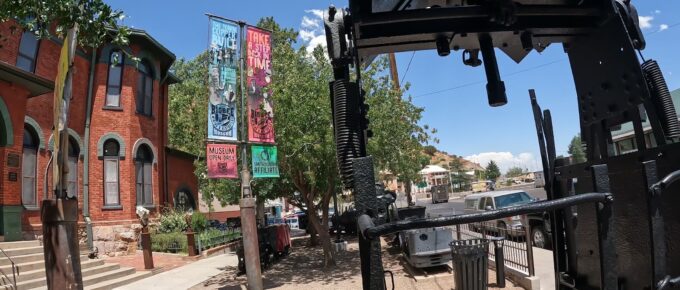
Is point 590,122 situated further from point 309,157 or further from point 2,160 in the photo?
point 2,160

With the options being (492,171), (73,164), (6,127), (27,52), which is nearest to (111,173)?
(73,164)

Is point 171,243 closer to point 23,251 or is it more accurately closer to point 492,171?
point 23,251

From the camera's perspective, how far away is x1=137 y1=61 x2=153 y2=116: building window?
19.9 m

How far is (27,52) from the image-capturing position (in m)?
15.5

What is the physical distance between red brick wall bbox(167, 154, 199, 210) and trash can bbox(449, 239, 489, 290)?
1674cm

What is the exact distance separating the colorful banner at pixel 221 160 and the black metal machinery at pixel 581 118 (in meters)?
7.75

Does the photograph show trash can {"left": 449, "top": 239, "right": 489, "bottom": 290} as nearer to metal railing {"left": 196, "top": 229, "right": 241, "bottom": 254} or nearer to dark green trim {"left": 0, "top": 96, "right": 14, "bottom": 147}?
dark green trim {"left": 0, "top": 96, "right": 14, "bottom": 147}

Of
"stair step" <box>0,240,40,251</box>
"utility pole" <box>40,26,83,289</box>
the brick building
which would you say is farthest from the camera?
the brick building

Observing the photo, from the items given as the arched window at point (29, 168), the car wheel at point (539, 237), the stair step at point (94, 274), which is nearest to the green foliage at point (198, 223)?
the stair step at point (94, 274)

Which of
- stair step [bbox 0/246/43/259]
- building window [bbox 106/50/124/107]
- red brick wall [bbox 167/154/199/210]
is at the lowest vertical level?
stair step [bbox 0/246/43/259]

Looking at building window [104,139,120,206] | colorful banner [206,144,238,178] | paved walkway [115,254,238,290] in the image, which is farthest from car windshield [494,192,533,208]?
building window [104,139,120,206]

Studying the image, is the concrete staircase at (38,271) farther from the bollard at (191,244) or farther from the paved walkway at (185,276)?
the bollard at (191,244)

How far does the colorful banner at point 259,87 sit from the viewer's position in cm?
1030

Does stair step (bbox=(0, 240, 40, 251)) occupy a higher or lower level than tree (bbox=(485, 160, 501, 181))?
lower
